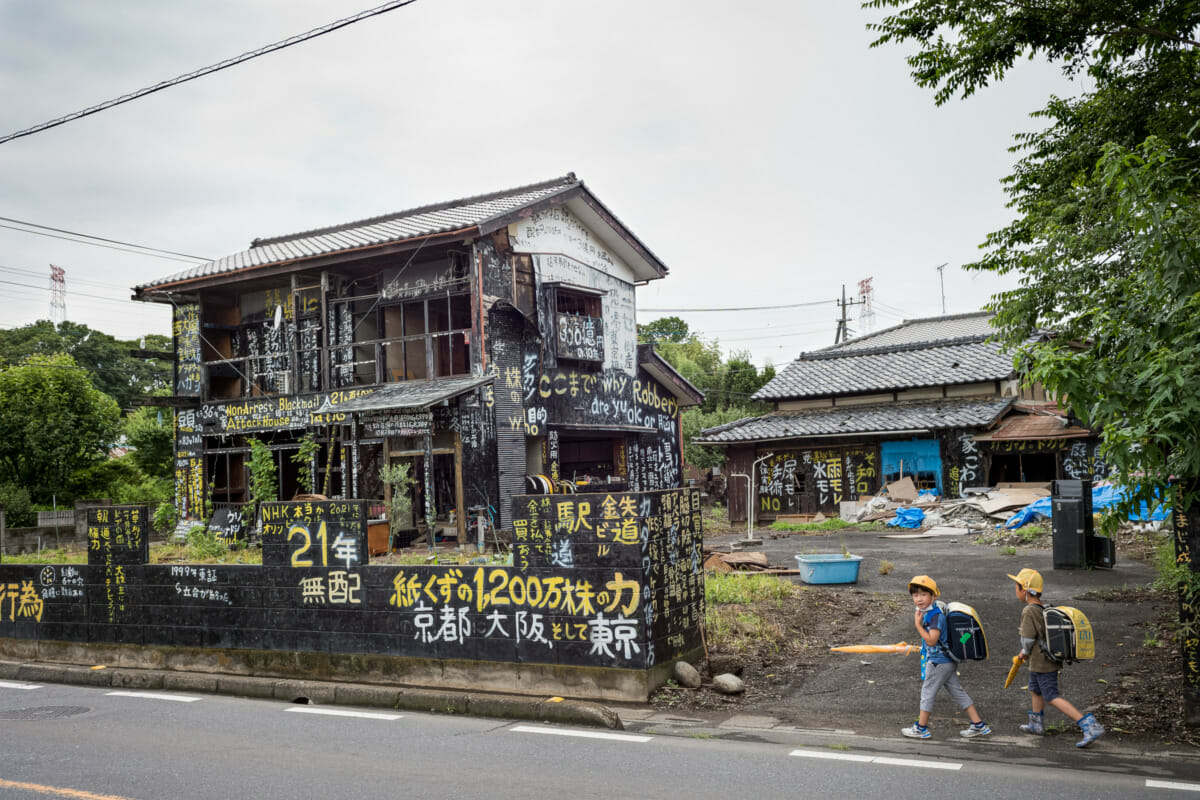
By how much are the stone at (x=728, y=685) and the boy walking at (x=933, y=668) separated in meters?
1.63

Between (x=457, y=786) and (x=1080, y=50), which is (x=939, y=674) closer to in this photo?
(x=457, y=786)

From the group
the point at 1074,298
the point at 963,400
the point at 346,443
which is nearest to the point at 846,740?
the point at 1074,298

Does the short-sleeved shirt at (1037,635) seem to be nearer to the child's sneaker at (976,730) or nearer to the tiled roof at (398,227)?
the child's sneaker at (976,730)

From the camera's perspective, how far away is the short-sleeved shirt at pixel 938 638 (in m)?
6.77

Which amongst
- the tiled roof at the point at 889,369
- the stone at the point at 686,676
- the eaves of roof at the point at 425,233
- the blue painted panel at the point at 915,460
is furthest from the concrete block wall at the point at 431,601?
the tiled roof at the point at 889,369

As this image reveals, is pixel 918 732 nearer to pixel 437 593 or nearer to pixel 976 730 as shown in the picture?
pixel 976 730

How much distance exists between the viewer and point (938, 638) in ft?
22.2

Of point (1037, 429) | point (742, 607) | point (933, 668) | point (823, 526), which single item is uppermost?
point (1037, 429)

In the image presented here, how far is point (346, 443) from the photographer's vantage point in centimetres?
2175

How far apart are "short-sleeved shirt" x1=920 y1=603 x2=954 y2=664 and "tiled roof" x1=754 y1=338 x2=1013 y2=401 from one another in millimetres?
22322

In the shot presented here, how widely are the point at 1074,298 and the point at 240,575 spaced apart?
10.1 meters

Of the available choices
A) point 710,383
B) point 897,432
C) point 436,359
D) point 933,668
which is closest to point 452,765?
point 933,668

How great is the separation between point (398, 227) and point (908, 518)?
50.7 feet

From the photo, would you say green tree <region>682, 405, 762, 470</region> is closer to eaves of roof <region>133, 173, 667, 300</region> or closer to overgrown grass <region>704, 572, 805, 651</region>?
eaves of roof <region>133, 173, 667, 300</region>
